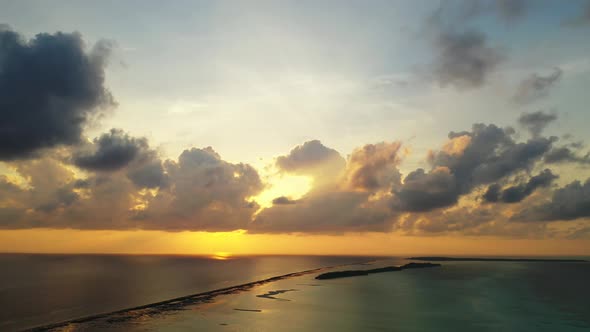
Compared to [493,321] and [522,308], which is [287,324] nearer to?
[493,321]

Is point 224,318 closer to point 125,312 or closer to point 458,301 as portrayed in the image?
point 125,312

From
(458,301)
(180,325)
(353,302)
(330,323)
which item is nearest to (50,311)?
(180,325)

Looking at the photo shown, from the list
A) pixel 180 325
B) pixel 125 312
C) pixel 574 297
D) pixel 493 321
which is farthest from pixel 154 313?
pixel 574 297

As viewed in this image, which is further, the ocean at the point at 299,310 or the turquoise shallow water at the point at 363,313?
the ocean at the point at 299,310

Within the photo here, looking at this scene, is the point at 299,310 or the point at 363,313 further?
the point at 299,310

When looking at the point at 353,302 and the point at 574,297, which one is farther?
the point at 574,297

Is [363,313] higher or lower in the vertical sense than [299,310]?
lower

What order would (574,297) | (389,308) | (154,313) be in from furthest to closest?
(574,297) < (389,308) < (154,313)

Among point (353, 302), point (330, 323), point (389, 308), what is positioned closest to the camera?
point (330, 323)

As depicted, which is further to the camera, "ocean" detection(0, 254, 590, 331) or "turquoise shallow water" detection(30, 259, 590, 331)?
"ocean" detection(0, 254, 590, 331)
